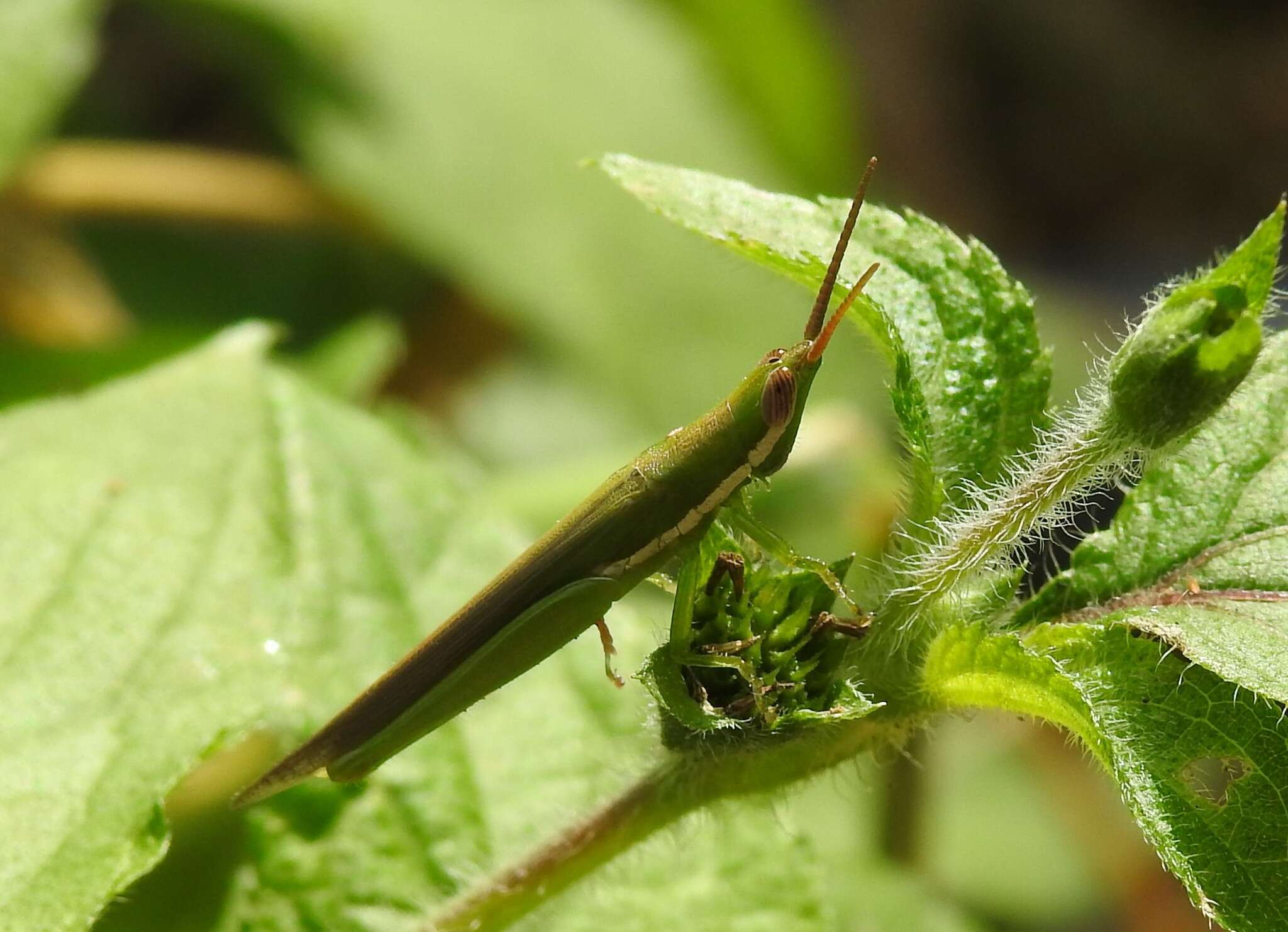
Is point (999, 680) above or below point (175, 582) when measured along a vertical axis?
above

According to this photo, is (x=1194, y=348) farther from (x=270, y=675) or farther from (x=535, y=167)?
(x=535, y=167)

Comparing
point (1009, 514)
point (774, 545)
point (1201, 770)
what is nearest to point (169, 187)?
point (774, 545)

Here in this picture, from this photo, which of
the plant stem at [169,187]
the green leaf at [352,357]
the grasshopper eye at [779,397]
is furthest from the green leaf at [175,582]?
the plant stem at [169,187]

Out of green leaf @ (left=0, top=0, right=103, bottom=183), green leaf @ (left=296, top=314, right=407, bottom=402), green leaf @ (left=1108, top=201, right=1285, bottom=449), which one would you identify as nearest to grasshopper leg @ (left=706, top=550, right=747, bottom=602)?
green leaf @ (left=1108, top=201, right=1285, bottom=449)

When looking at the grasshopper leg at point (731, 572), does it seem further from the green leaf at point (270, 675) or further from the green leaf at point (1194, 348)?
the green leaf at point (1194, 348)

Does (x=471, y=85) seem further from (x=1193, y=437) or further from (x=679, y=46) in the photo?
(x=1193, y=437)
